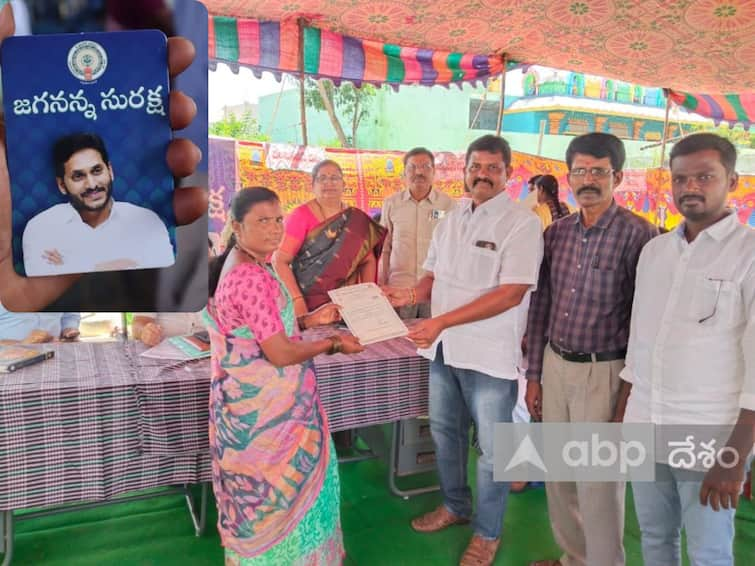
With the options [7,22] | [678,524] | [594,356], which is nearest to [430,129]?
[594,356]

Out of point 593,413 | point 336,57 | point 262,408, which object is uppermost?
point 336,57

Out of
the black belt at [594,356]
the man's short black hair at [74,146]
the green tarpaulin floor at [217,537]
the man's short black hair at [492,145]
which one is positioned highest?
the man's short black hair at [492,145]

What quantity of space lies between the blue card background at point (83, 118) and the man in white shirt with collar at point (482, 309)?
1439mm

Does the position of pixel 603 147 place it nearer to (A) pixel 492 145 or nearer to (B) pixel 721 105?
(A) pixel 492 145

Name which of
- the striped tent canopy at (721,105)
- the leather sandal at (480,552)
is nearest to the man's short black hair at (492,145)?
the leather sandal at (480,552)

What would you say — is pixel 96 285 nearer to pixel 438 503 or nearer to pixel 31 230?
pixel 31 230

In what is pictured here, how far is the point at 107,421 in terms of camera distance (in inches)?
70.8

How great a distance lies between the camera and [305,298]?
8.62 feet

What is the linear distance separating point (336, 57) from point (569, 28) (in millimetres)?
1213

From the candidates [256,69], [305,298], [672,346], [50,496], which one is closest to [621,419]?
[672,346]

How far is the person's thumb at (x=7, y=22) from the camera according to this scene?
400 mm

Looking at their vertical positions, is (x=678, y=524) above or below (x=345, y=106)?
below

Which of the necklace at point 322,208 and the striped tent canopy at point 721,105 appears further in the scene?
the striped tent canopy at point 721,105
